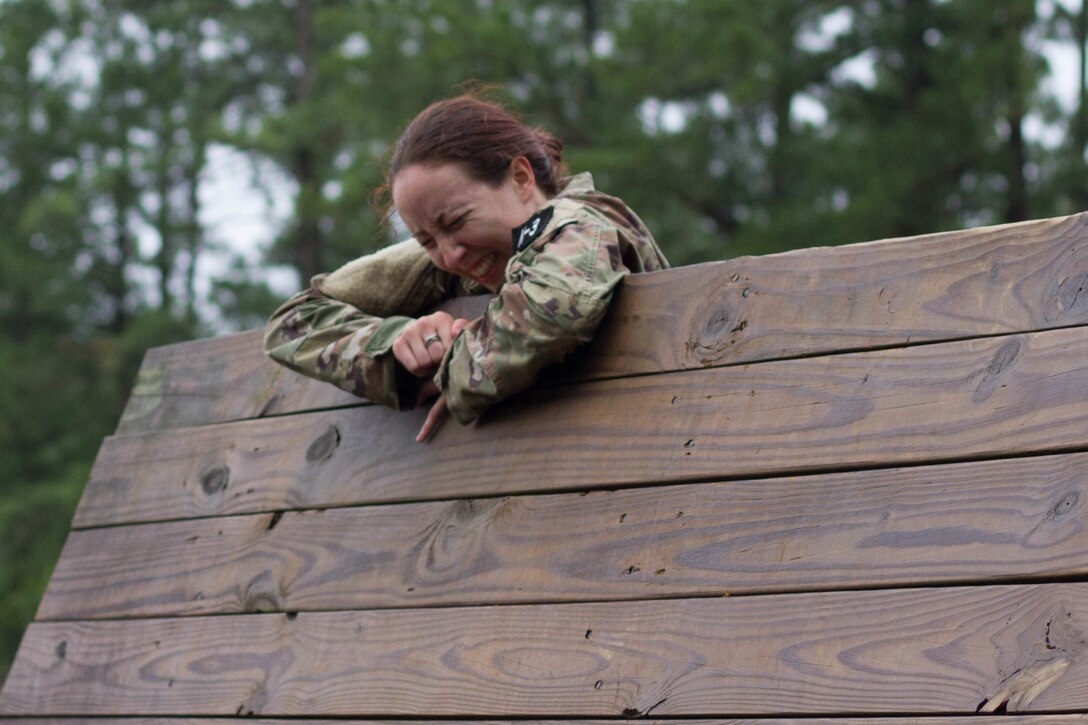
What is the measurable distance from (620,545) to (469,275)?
63 cm

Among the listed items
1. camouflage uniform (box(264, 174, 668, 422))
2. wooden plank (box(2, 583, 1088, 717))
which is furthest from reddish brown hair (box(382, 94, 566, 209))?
wooden plank (box(2, 583, 1088, 717))

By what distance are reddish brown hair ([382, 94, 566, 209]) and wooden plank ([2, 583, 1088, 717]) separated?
759 mm

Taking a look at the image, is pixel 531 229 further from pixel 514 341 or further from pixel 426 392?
pixel 426 392

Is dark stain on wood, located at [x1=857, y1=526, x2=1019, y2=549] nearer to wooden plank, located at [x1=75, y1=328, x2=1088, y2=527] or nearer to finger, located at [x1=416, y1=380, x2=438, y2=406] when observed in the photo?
wooden plank, located at [x1=75, y1=328, x2=1088, y2=527]

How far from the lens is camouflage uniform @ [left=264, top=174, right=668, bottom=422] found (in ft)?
7.25

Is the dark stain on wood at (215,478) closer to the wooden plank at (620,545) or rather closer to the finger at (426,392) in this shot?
the wooden plank at (620,545)

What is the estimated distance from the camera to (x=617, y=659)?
2.04 metres

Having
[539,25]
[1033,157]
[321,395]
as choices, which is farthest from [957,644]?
[539,25]

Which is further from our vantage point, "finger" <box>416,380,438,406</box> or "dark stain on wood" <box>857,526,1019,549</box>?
"finger" <box>416,380,438,406</box>

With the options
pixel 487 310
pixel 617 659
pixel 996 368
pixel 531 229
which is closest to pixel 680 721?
pixel 617 659

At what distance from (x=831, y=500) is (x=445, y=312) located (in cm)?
95

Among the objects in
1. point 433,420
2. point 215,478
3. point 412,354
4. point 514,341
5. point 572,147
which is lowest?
point 572,147

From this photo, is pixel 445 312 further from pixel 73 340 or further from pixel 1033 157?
pixel 73 340

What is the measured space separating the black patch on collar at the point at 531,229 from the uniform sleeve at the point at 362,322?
0.27 m
